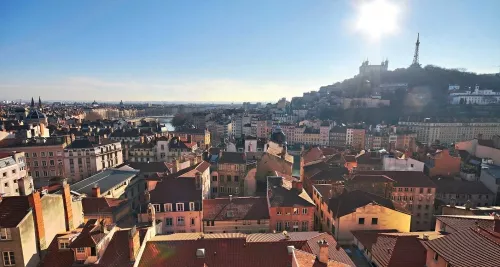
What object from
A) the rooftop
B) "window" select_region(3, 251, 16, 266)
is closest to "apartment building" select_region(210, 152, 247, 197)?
the rooftop

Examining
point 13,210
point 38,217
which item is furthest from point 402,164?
point 13,210

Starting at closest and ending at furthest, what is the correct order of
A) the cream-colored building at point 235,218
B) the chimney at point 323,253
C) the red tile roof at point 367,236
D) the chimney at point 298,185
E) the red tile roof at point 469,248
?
1. the red tile roof at point 469,248
2. the chimney at point 323,253
3. the red tile roof at point 367,236
4. the cream-colored building at point 235,218
5. the chimney at point 298,185

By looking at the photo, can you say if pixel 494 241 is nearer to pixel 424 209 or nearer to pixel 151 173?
pixel 424 209

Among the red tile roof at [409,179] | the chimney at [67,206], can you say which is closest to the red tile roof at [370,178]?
the red tile roof at [409,179]

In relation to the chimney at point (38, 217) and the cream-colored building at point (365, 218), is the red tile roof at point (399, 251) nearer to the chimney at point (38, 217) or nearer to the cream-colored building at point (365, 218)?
the cream-colored building at point (365, 218)

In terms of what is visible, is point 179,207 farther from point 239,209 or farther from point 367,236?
point 367,236

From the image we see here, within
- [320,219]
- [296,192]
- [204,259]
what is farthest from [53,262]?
[320,219]

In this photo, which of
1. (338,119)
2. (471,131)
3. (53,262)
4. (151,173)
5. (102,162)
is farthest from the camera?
(338,119)
